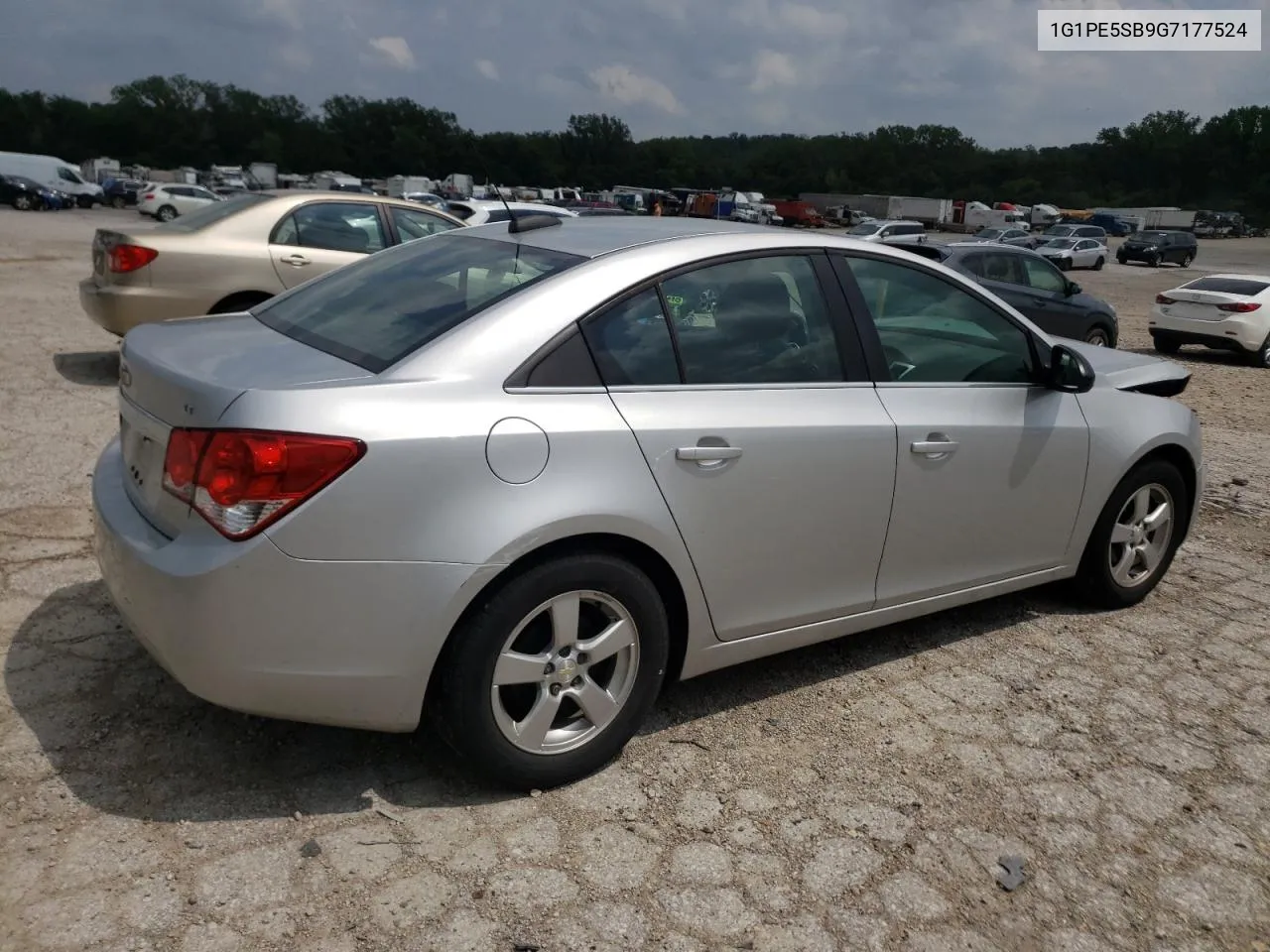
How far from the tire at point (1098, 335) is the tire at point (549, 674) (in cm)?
1202

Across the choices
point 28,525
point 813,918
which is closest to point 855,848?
point 813,918

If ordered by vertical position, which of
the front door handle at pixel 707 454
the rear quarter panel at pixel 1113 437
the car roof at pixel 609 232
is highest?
the car roof at pixel 609 232

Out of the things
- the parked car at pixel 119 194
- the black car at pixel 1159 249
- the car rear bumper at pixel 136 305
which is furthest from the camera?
the parked car at pixel 119 194

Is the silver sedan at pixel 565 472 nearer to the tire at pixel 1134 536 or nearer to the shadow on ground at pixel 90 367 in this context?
the tire at pixel 1134 536

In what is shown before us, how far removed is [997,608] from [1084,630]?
37cm

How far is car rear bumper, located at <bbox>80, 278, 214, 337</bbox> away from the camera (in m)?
7.47

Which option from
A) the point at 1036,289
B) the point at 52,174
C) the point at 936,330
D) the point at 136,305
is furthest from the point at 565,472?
the point at 52,174

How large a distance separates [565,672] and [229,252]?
593 cm

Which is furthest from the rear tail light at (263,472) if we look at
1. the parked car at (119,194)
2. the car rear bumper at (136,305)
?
the parked car at (119,194)

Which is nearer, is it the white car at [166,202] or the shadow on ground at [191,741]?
the shadow on ground at [191,741]

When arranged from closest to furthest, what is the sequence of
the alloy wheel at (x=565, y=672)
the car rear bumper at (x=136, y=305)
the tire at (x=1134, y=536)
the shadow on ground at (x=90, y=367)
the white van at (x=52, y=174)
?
the alloy wheel at (x=565, y=672) < the tire at (x=1134, y=536) < the car rear bumper at (x=136, y=305) < the shadow on ground at (x=90, y=367) < the white van at (x=52, y=174)

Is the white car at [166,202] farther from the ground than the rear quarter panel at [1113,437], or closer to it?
farther from the ground

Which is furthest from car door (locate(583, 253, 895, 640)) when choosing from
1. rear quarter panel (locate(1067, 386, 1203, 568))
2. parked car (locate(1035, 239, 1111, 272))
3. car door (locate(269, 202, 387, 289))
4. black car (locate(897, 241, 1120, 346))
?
parked car (locate(1035, 239, 1111, 272))

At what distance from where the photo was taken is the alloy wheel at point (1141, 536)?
181 inches
